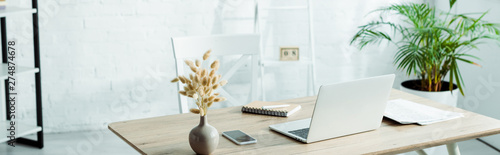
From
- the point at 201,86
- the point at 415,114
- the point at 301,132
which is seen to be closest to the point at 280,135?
the point at 301,132

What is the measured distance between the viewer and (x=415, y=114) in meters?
2.07

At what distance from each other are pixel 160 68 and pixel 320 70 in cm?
107

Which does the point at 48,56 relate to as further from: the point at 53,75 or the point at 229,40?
the point at 229,40

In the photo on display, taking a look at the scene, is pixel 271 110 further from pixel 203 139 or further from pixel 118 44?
pixel 118 44

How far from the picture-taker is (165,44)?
3781 mm

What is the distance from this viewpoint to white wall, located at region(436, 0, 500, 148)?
135 inches

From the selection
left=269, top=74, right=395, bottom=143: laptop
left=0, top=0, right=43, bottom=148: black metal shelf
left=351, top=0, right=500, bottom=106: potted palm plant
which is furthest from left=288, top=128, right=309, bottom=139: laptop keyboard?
left=0, top=0, right=43, bottom=148: black metal shelf

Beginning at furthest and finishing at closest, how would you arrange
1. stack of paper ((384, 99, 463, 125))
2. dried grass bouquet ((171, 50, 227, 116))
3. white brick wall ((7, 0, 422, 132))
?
white brick wall ((7, 0, 422, 132)) → stack of paper ((384, 99, 463, 125)) → dried grass bouquet ((171, 50, 227, 116))

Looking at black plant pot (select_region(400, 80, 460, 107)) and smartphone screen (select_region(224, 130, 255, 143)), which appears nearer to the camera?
smartphone screen (select_region(224, 130, 255, 143))

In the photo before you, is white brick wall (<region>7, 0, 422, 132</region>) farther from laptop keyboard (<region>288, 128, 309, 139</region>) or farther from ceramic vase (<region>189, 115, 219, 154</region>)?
ceramic vase (<region>189, 115, 219, 154</region>)

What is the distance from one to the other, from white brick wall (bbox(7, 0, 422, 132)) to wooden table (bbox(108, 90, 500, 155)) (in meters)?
1.69

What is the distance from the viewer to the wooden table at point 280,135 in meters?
1.73

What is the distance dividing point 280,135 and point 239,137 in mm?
131

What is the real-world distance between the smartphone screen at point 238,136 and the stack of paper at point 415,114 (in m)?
0.51
